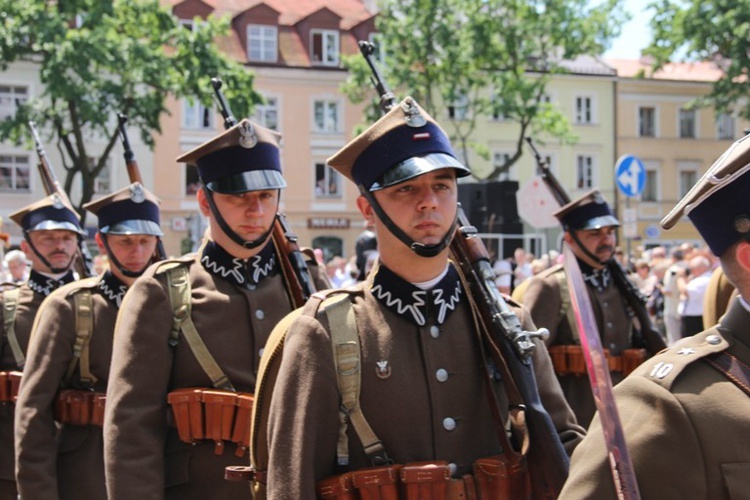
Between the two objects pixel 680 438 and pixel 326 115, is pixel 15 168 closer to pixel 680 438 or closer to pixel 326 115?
pixel 326 115

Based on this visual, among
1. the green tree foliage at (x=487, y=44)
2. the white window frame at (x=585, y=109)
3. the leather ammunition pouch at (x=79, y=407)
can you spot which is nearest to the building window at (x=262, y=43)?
the green tree foliage at (x=487, y=44)

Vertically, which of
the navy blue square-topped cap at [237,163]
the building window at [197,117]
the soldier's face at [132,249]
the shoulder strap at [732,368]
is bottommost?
the shoulder strap at [732,368]

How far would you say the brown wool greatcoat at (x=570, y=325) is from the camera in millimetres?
7844

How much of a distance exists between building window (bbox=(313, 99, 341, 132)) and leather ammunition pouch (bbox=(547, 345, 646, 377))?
122 ft

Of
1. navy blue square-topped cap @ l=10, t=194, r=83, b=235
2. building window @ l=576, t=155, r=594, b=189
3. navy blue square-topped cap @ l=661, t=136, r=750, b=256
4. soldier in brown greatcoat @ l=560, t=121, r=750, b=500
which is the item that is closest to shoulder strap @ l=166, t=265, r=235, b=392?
soldier in brown greatcoat @ l=560, t=121, r=750, b=500

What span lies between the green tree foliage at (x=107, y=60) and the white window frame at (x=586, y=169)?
23081mm

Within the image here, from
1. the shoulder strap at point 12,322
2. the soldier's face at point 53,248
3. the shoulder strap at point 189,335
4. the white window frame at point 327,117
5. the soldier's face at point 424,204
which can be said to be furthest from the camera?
the white window frame at point 327,117

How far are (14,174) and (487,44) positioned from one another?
685 inches

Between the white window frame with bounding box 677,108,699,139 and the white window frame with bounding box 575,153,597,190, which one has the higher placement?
the white window frame with bounding box 677,108,699,139

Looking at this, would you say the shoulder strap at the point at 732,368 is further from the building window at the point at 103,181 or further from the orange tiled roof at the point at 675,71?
the orange tiled roof at the point at 675,71

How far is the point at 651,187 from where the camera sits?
50938 mm

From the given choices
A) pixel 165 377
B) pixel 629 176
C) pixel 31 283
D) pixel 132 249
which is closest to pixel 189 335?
pixel 165 377

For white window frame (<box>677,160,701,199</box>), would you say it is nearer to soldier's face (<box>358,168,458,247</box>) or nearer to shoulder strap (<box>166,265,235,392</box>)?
shoulder strap (<box>166,265,235,392</box>)

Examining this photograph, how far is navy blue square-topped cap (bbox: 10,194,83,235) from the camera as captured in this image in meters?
7.64
